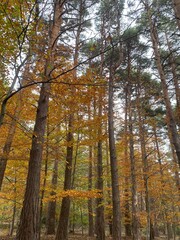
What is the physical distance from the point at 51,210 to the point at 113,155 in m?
6.81

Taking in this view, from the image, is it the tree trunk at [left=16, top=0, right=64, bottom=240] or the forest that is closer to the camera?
the forest

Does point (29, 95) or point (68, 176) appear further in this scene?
point (68, 176)

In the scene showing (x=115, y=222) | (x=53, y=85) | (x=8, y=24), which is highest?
(x=53, y=85)

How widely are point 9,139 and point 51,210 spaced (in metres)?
6.85

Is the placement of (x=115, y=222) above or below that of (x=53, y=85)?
below

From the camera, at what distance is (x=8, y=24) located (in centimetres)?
314

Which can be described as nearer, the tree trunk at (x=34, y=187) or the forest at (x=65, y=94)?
the forest at (x=65, y=94)

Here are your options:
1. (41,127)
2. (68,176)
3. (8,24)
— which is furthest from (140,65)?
(8,24)

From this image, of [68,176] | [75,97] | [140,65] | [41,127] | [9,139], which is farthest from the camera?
[140,65]

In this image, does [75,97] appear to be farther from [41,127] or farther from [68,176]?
[68,176]

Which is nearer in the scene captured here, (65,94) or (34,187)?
(34,187)

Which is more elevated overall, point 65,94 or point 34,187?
point 65,94

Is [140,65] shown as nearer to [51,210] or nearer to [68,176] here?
[68,176]

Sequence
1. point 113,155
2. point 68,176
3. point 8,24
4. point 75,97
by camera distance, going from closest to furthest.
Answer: point 8,24 < point 75,97 < point 113,155 < point 68,176
